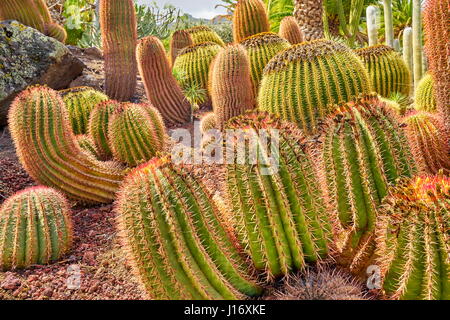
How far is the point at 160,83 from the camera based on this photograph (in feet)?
17.3

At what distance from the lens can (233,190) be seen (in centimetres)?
166

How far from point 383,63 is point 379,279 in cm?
379

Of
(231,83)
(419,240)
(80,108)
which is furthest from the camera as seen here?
(80,108)

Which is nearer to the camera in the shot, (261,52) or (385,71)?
(261,52)

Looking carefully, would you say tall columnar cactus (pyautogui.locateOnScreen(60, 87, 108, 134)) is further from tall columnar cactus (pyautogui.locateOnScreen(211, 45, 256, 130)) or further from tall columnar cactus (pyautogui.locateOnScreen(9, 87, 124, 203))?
tall columnar cactus (pyautogui.locateOnScreen(211, 45, 256, 130))

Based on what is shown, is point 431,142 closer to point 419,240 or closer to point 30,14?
point 419,240

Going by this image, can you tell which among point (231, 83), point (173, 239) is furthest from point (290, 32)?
point (173, 239)

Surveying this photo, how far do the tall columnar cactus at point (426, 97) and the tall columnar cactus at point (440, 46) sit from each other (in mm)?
1027

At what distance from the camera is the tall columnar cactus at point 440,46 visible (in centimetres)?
270

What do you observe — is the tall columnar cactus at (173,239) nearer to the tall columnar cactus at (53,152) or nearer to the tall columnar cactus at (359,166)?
the tall columnar cactus at (359,166)

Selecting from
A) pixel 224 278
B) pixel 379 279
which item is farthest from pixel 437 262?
pixel 224 278

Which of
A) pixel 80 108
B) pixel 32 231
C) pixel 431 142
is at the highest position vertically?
pixel 80 108

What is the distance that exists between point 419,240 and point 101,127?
3.07 m
